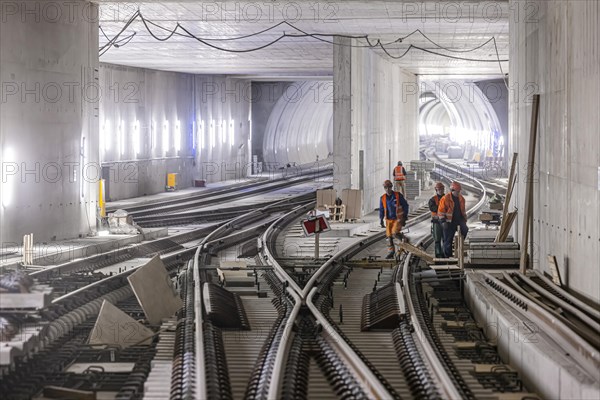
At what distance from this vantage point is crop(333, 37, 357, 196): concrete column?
26531mm

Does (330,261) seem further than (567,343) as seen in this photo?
Yes

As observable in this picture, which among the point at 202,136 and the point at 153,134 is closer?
the point at 153,134

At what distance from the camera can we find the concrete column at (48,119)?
17531mm

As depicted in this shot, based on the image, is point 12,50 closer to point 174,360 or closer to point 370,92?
point 174,360

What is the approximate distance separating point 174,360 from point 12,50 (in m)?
9.65

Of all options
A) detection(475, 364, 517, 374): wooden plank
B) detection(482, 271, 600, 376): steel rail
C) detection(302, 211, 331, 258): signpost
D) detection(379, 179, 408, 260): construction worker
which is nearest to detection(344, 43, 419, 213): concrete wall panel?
detection(379, 179, 408, 260): construction worker

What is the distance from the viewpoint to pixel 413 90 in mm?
47312

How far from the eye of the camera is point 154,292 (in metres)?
12.0

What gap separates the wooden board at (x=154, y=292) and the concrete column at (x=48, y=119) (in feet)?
20.1

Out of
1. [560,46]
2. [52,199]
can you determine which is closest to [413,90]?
[52,199]

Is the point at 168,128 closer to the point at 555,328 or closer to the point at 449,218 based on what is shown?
the point at 449,218

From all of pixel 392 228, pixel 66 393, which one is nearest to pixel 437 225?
pixel 392 228

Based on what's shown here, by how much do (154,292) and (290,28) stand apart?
14.4 metres

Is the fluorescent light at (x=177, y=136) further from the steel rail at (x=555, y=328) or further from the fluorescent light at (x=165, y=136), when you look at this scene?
the steel rail at (x=555, y=328)
